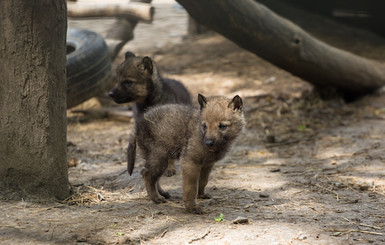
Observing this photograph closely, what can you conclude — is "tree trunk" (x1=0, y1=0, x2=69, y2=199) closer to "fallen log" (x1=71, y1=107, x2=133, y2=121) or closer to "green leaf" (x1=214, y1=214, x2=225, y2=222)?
"green leaf" (x1=214, y1=214, x2=225, y2=222)

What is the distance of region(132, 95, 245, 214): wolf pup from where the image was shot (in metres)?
4.39

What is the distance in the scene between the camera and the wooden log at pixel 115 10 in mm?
10711

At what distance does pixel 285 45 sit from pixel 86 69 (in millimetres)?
3181

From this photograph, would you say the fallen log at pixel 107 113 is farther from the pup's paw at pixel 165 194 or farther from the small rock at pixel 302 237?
the small rock at pixel 302 237

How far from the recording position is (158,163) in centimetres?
463

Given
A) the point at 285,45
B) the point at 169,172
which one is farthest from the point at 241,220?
the point at 285,45

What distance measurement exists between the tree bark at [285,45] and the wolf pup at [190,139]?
1.99m

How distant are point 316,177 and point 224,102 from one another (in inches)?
62.1

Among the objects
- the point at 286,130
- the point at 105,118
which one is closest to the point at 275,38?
the point at 286,130

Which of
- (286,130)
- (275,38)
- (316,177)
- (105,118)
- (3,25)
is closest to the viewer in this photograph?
(3,25)

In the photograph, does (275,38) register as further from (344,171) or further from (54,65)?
(54,65)

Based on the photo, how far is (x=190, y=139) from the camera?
452 cm

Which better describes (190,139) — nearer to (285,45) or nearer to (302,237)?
(302,237)

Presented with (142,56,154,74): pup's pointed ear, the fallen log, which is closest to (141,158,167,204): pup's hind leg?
(142,56,154,74): pup's pointed ear
